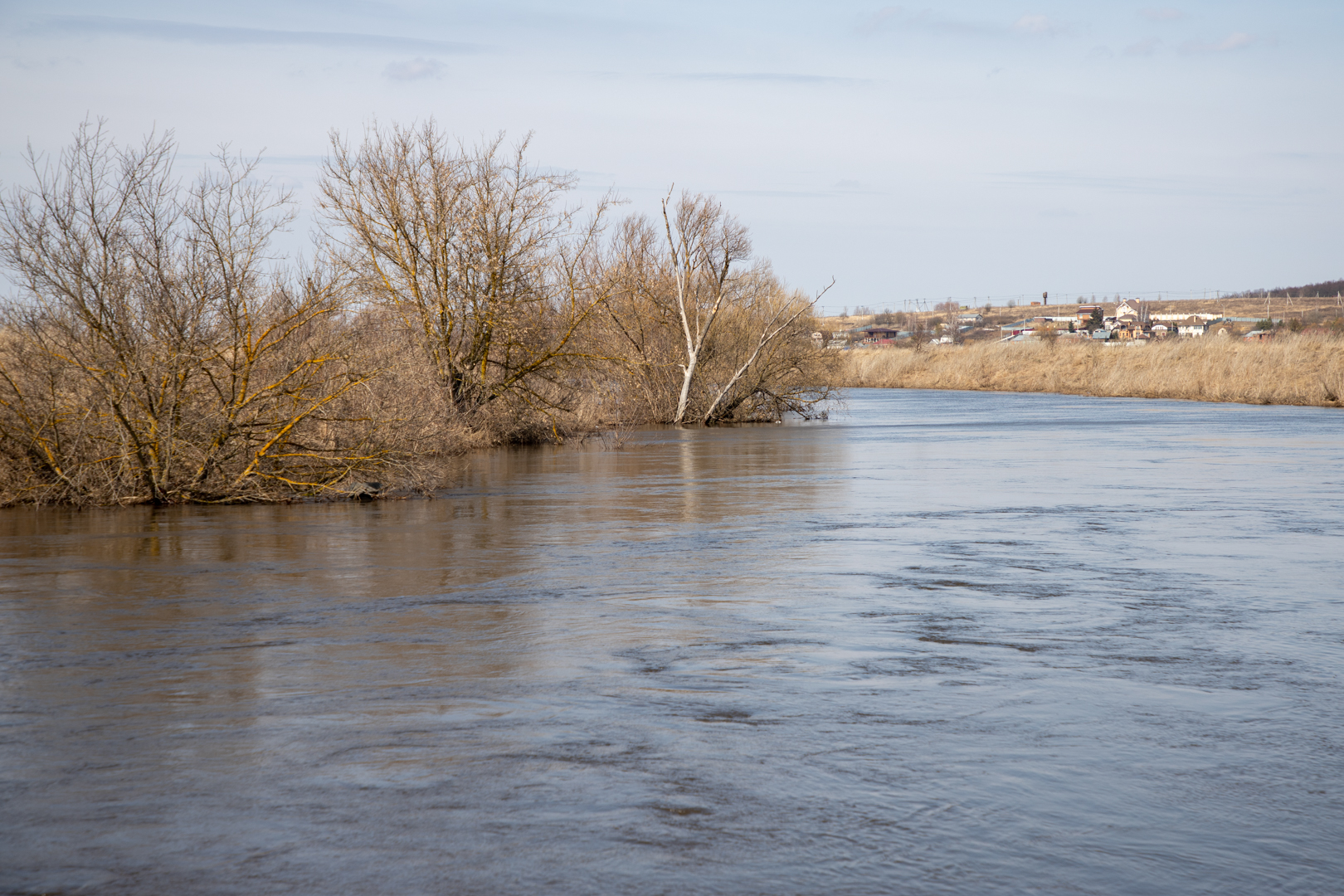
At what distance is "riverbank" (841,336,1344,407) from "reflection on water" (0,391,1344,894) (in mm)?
41526

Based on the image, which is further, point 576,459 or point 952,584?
point 576,459

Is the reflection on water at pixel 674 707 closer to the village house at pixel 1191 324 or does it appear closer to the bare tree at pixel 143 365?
the bare tree at pixel 143 365

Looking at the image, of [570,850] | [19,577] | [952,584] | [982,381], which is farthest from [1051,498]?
[982,381]

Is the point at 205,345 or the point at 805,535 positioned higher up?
the point at 205,345

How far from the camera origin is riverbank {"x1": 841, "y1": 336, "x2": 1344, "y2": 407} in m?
52.5

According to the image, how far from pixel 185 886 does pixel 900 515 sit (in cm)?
1258

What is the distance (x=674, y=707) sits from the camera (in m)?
6.95

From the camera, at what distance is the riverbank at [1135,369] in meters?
52.5

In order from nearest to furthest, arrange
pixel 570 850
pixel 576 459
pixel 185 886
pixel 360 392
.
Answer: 1. pixel 185 886
2. pixel 570 850
3. pixel 360 392
4. pixel 576 459

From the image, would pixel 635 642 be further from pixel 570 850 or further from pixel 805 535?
pixel 805 535

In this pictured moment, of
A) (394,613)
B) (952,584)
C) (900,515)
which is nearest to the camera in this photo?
(394,613)

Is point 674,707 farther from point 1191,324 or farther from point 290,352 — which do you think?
point 1191,324

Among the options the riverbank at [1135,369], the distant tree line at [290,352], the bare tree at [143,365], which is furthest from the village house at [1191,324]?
the bare tree at [143,365]

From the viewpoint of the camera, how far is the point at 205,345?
16391 millimetres
